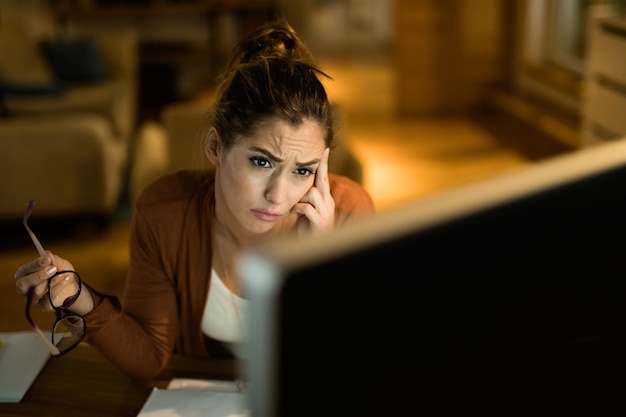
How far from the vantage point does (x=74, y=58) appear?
545cm

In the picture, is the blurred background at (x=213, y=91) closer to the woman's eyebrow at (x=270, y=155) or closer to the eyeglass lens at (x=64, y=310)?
the woman's eyebrow at (x=270, y=155)

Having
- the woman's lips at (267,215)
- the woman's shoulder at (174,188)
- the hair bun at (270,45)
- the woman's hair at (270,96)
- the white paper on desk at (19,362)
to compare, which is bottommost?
the white paper on desk at (19,362)

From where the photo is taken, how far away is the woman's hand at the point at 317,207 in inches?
48.7

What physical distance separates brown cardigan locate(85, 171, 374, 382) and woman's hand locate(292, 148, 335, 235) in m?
0.10

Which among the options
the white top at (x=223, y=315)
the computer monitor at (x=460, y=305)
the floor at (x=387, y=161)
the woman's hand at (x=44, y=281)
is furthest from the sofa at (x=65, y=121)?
the computer monitor at (x=460, y=305)

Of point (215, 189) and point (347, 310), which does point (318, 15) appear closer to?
point (215, 189)

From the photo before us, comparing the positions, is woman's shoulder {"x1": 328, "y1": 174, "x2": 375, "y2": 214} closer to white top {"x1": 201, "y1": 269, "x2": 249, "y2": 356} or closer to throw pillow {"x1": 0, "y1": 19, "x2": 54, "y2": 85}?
white top {"x1": 201, "y1": 269, "x2": 249, "y2": 356}

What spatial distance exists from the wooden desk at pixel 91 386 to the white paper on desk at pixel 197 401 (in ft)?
0.08

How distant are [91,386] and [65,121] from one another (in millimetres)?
2751

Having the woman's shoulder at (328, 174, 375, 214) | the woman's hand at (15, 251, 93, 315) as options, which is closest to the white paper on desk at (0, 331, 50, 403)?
the woman's hand at (15, 251, 93, 315)

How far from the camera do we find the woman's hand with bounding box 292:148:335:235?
1236mm

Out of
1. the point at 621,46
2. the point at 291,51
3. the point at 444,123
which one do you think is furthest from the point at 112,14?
the point at 291,51

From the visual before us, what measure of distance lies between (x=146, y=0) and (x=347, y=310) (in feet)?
21.8

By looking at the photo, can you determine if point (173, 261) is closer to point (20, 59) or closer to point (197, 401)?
point (197, 401)
